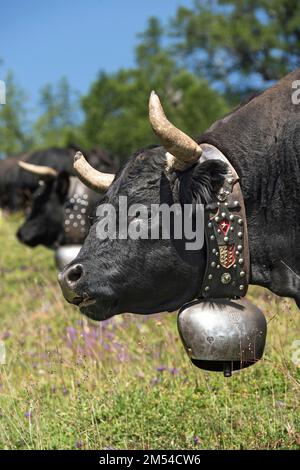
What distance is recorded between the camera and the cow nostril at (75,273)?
3207 mm

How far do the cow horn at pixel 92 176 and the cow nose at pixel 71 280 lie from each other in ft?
1.63

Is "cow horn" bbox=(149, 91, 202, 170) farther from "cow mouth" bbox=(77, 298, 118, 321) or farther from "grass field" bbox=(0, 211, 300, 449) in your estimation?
"grass field" bbox=(0, 211, 300, 449)

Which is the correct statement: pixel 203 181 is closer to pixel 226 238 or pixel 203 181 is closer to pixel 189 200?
pixel 189 200

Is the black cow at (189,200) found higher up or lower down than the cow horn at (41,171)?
lower down

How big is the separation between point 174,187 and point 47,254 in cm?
935

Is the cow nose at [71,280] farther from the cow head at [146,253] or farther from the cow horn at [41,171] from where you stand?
the cow horn at [41,171]

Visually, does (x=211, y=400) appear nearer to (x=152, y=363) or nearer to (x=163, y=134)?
(x=152, y=363)

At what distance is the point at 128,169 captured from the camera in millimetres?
3361

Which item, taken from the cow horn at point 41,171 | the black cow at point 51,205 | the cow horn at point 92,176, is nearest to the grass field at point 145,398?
the cow horn at point 92,176

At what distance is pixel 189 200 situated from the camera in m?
3.31

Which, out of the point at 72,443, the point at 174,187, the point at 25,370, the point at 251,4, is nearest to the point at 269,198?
the point at 174,187

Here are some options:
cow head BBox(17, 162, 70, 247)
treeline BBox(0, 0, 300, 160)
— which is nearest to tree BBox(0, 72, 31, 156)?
treeline BBox(0, 0, 300, 160)

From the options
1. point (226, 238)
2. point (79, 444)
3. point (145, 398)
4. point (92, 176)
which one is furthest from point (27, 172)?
point (226, 238)

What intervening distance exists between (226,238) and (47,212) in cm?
689
